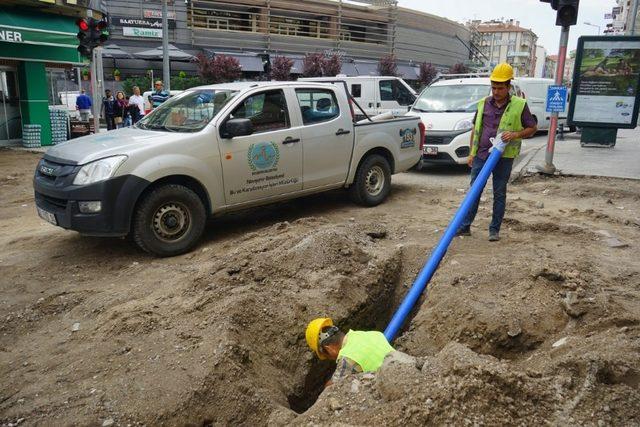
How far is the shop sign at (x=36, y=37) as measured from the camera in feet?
47.9

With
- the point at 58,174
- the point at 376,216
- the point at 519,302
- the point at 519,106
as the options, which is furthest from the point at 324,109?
the point at 519,302

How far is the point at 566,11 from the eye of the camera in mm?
9461

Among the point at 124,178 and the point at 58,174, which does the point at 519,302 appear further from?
the point at 58,174

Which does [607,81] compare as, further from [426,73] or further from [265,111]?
[426,73]

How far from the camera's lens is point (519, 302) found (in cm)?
414

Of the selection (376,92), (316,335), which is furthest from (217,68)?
(316,335)

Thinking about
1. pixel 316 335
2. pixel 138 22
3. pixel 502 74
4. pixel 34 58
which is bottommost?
pixel 316 335

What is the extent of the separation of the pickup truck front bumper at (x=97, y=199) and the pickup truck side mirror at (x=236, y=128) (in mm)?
1118

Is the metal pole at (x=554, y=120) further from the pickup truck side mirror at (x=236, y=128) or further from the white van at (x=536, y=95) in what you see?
the white van at (x=536, y=95)

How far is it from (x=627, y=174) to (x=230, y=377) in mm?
9449

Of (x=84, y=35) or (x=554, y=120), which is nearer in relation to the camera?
(x=554, y=120)

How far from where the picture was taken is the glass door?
1622cm

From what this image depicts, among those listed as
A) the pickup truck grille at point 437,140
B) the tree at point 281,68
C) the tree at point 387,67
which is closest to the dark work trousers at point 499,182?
the pickup truck grille at point 437,140

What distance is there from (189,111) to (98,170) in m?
1.54
